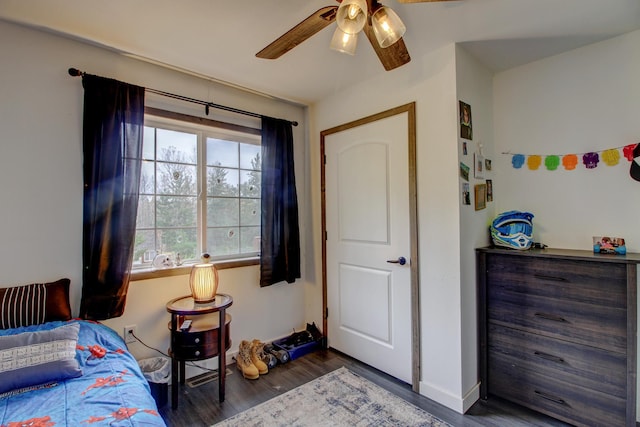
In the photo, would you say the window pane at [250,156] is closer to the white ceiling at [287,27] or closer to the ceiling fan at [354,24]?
the white ceiling at [287,27]

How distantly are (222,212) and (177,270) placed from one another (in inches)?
23.6

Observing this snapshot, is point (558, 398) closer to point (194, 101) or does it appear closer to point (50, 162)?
point (194, 101)

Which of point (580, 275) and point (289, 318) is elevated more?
point (580, 275)

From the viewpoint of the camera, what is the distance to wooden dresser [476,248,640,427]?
1.67 m

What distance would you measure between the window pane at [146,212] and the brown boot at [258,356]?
1.29 metres

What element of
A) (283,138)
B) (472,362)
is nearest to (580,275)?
(472,362)

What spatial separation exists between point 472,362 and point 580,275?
883mm

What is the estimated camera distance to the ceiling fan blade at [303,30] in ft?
4.32

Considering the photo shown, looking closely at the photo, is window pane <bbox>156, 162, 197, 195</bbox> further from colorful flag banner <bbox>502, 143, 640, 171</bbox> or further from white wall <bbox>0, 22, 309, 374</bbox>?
colorful flag banner <bbox>502, 143, 640, 171</bbox>

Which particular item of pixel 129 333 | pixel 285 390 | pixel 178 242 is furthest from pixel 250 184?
pixel 285 390

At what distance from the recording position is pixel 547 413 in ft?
6.24

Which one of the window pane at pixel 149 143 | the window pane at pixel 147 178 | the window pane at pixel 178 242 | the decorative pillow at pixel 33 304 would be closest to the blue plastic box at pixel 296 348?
the window pane at pixel 178 242

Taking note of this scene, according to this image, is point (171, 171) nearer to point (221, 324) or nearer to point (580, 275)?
point (221, 324)

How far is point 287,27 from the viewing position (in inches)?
71.7
